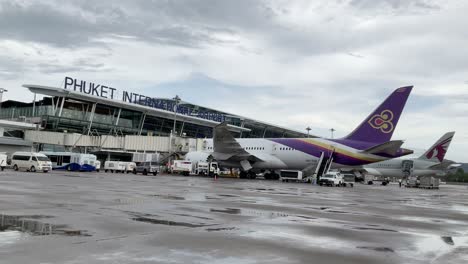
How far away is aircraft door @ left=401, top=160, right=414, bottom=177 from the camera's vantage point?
6388 cm

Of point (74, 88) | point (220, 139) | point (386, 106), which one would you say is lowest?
point (220, 139)

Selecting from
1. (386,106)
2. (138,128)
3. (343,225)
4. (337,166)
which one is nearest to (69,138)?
(138,128)

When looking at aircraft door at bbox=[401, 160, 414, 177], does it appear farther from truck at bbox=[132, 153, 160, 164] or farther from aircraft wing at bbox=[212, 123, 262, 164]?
truck at bbox=[132, 153, 160, 164]

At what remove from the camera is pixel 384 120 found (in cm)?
4806

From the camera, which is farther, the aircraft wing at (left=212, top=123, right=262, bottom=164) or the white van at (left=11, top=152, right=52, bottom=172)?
the aircraft wing at (left=212, top=123, right=262, bottom=164)

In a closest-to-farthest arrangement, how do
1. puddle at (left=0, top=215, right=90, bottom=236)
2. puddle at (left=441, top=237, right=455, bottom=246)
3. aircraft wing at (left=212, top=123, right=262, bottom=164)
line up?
puddle at (left=0, top=215, right=90, bottom=236) → puddle at (left=441, top=237, right=455, bottom=246) → aircraft wing at (left=212, top=123, right=262, bottom=164)

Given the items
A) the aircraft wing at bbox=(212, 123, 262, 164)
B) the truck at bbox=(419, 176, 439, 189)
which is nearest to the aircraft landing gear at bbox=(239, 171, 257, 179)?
the aircraft wing at bbox=(212, 123, 262, 164)

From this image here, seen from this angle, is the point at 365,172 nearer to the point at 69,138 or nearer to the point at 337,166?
the point at 337,166

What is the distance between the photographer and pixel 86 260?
6.76 metres

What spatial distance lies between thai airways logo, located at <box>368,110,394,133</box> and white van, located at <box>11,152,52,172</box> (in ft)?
115

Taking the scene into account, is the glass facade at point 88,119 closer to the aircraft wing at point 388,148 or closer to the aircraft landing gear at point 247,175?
the aircraft landing gear at point 247,175

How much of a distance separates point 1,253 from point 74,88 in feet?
239

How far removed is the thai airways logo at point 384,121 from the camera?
157 feet

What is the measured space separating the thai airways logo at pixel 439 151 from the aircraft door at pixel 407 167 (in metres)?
2.91
